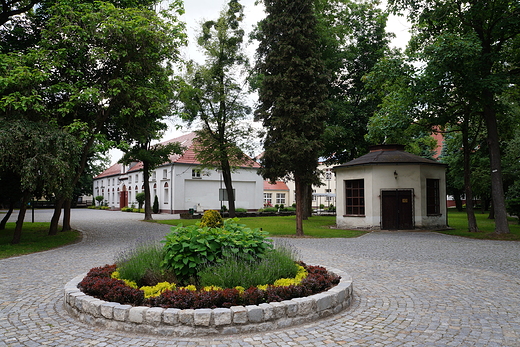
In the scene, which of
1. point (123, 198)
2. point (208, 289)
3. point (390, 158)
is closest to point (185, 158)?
point (123, 198)

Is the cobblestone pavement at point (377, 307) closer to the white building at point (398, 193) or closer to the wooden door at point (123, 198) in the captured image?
the white building at point (398, 193)

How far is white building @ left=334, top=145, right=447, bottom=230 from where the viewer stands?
20.8m

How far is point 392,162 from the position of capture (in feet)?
67.6

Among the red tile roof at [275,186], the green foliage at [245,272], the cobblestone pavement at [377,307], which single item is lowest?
the cobblestone pavement at [377,307]

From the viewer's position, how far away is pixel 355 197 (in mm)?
22172

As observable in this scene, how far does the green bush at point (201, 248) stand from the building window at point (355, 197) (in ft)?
52.1

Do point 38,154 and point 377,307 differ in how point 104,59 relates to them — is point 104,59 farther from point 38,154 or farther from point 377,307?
point 377,307

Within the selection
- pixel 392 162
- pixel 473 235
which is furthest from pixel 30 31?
pixel 473 235

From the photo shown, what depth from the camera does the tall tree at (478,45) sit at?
51.5ft

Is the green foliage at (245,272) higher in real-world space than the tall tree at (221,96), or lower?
lower

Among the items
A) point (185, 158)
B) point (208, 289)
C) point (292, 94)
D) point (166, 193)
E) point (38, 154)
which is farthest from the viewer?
point (166, 193)

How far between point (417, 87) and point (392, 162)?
4.85 metres

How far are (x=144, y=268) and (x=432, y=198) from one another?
62.8ft

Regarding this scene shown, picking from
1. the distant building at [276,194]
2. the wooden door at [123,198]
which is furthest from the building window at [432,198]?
the wooden door at [123,198]
